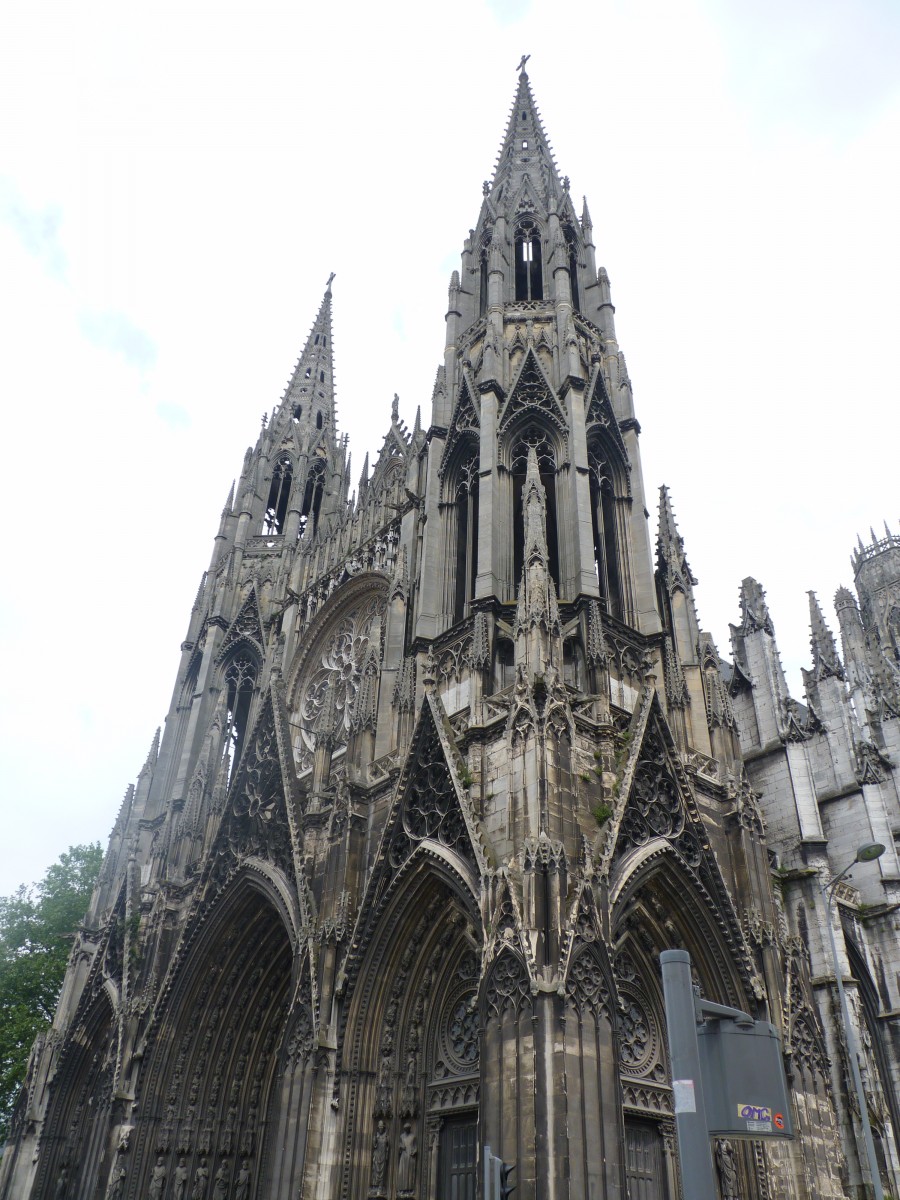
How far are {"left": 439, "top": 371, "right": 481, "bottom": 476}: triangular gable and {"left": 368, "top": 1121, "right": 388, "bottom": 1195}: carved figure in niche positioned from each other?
13887 mm

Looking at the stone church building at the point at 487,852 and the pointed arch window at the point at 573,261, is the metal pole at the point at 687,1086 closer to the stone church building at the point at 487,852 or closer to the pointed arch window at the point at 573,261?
the stone church building at the point at 487,852

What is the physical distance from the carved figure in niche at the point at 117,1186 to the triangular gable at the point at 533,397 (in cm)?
1746

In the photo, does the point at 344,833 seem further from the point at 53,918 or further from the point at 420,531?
the point at 53,918

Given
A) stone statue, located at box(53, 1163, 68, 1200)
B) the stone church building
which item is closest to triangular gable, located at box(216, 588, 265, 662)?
the stone church building

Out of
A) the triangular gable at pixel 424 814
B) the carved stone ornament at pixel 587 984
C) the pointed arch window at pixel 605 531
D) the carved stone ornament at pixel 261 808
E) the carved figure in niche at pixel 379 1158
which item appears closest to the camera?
the carved stone ornament at pixel 587 984

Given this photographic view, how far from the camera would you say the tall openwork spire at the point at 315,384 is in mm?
38156

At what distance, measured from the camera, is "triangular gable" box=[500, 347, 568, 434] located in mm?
21984

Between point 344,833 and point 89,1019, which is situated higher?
point 344,833

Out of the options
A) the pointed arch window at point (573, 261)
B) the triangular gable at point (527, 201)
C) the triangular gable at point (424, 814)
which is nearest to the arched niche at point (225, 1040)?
the triangular gable at point (424, 814)

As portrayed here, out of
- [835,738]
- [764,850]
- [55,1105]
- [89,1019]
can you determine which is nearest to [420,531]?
[764,850]

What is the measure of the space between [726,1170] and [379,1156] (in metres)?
5.35

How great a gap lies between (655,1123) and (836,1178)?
2886 millimetres

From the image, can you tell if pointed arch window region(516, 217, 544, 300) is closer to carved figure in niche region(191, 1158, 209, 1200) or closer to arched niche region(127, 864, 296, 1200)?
arched niche region(127, 864, 296, 1200)

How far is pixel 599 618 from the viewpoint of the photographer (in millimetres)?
18109
